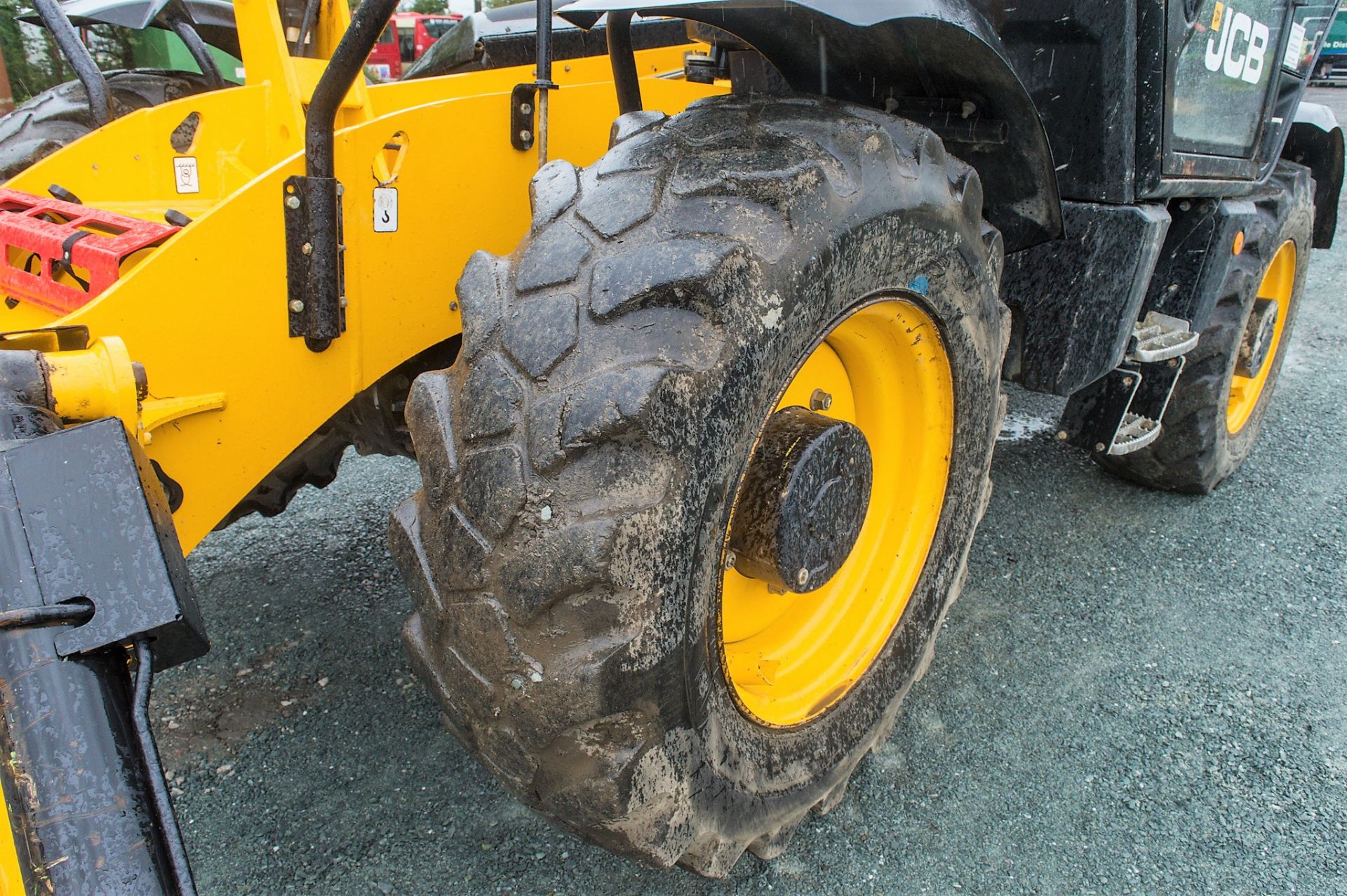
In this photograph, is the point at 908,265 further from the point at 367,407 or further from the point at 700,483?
the point at 367,407

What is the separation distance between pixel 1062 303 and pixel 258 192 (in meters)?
1.68

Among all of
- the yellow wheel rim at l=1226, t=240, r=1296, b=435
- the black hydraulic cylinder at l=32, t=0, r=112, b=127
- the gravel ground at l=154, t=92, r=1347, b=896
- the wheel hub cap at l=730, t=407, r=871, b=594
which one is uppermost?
the black hydraulic cylinder at l=32, t=0, r=112, b=127

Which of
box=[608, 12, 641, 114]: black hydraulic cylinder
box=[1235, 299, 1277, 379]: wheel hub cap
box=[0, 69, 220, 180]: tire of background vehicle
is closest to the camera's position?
box=[608, 12, 641, 114]: black hydraulic cylinder

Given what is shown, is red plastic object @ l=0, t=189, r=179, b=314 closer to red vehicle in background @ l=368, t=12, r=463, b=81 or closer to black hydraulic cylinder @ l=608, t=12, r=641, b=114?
black hydraulic cylinder @ l=608, t=12, r=641, b=114

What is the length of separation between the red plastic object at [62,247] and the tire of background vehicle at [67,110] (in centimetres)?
114

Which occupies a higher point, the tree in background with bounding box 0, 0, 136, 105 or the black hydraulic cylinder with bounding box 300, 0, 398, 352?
the black hydraulic cylinder with bounding box 300, 0, 398, 352

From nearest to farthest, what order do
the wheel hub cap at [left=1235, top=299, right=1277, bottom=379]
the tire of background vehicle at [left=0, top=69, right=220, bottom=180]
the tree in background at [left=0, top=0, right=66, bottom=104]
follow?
the tire of background vehicle at [left=0, top=69, right=220, bottom=180], the wheel hub cap at [left=1235, top=299, right=1277, bottom=379], the tree in background at [left=0, top=0, right=66, bottom=104]

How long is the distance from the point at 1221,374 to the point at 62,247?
3231 millimetres

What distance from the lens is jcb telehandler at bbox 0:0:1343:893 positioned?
1.15 meters

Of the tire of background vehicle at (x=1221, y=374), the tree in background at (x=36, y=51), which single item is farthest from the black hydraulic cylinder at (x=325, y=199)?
the tree in background at (x=36, y=51)

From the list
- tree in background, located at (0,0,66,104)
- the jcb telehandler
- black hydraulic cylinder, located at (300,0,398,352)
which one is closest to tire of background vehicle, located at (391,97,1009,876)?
the jcb telehandler

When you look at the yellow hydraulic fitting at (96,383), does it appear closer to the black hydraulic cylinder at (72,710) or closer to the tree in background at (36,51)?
the black hydraulic cylinder at (72,710)

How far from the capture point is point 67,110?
10.0ft

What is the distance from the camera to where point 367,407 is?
209 cm
